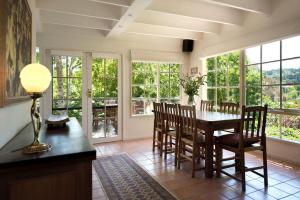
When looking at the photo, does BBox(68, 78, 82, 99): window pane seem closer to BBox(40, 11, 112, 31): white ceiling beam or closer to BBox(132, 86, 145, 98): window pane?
BBox(40, 11, 112, 31): white ceiling beam

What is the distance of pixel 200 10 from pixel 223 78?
1.73 m

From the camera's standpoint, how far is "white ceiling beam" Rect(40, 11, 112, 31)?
368 cm

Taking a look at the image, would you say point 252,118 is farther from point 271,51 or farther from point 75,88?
point 75,88

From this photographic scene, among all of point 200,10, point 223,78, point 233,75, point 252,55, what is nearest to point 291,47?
point 252,55

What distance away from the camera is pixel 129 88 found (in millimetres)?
4977

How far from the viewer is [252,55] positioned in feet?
13.0

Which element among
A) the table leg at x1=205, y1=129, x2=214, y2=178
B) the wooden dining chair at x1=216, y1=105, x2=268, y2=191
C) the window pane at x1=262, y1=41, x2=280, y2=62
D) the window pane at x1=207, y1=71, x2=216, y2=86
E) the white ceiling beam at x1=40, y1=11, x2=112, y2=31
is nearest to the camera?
the wooden dining chair at x1=216, y1=105, x2=268, y2=191

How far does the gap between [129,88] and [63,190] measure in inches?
155

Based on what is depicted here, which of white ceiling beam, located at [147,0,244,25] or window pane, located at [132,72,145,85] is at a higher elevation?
white ceiling beam, located at [147,0,244,25]

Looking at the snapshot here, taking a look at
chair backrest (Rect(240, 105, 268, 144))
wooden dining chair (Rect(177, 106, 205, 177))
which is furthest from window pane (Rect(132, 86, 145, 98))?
chair backrest (Rect(240, 105, 268, 144))

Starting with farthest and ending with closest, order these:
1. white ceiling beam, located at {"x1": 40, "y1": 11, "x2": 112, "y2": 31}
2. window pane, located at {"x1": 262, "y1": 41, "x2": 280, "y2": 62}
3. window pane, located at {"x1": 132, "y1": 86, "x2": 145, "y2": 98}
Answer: window pane, located at {"x1": 132, "y1": 86, "x2": 145, "y2": 98} < white ceiling beam, located at {"x1": 40, "y1": 11, "x2": 112, "y2": 31} < window pane, located at {"x1": 262, "y1": 41, "x2": 280, "y2": 62}

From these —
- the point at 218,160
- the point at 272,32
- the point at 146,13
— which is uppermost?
the point at 146,13

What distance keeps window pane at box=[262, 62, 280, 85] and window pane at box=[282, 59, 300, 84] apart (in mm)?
100

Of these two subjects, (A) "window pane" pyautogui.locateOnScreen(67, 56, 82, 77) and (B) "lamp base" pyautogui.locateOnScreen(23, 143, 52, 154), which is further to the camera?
(A) "window pane" pyautogui.locateOnScreen(67, 56, 82, 77)
